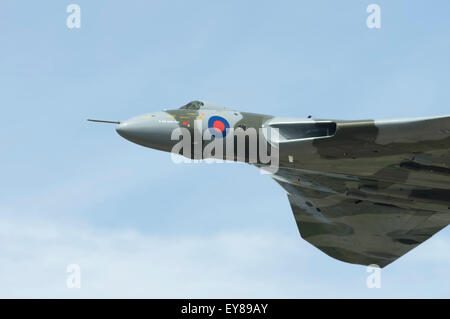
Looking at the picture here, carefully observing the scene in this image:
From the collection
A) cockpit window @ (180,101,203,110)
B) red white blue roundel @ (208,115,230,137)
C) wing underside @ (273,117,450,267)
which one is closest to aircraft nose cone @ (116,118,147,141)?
cockpit window @ (180,101,203,110)

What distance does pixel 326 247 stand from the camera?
94.9ft

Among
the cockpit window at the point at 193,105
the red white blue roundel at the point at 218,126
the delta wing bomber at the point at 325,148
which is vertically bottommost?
the delta wing bomber at the point at 325,148

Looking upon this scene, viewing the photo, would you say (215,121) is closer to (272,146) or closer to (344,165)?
(272,146)

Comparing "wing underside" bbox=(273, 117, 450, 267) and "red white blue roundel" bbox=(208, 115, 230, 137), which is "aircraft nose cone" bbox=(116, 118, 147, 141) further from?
"wing underside" bbox=(273, 117, 450, 267)

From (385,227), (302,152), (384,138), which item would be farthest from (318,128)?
(385,227)

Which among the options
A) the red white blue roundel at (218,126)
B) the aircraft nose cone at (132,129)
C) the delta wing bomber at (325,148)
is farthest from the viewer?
the red white blue roundel at (218,126)

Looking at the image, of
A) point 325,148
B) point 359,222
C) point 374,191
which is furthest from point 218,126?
point 359,222

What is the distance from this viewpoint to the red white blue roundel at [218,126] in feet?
66.7

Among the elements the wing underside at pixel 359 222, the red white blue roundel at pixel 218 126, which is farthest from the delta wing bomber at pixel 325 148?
the wing underside at pixel 359 222

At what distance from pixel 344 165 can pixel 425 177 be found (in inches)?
112

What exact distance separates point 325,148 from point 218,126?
364 centimetres

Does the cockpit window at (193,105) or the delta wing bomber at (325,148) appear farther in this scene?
the cockpit window at (193,105)

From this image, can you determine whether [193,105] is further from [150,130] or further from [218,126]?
[150,130]

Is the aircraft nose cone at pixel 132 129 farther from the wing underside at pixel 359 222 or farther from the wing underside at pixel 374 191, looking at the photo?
the wing underside at pixel 359 222
